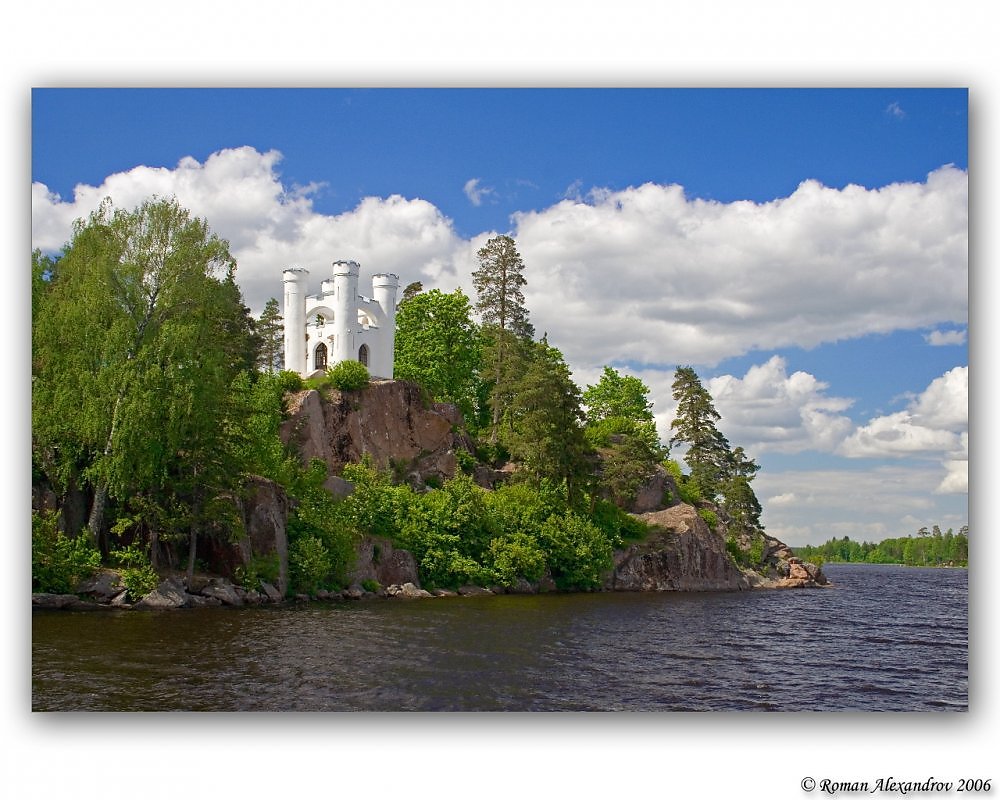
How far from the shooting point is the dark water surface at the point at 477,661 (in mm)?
12469

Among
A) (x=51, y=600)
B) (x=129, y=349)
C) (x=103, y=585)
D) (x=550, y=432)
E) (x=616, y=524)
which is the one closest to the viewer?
(x=51, y=600)

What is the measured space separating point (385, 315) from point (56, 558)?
21.7m

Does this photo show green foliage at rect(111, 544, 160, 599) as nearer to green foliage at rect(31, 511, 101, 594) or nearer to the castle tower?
green foliage at rect(31, 511, 101, 594)

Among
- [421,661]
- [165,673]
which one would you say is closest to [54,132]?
[165,673]

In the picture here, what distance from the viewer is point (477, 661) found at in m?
15.7

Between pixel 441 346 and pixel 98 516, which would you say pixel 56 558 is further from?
pixel 441 346

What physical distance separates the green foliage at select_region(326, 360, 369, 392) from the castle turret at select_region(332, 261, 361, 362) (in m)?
0.79

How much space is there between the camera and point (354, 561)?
29.1 metres

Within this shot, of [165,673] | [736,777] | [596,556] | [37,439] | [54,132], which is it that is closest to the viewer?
[736,777]

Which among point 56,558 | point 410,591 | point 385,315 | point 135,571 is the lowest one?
point 410,591

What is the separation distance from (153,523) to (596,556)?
63.0ft

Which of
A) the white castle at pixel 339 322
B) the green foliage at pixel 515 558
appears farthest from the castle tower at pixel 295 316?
the green foliage at pixel 515 558

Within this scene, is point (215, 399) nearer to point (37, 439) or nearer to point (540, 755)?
point (37, 439)

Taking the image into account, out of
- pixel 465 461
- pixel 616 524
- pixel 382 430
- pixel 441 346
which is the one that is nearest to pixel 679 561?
pixel 616 524
